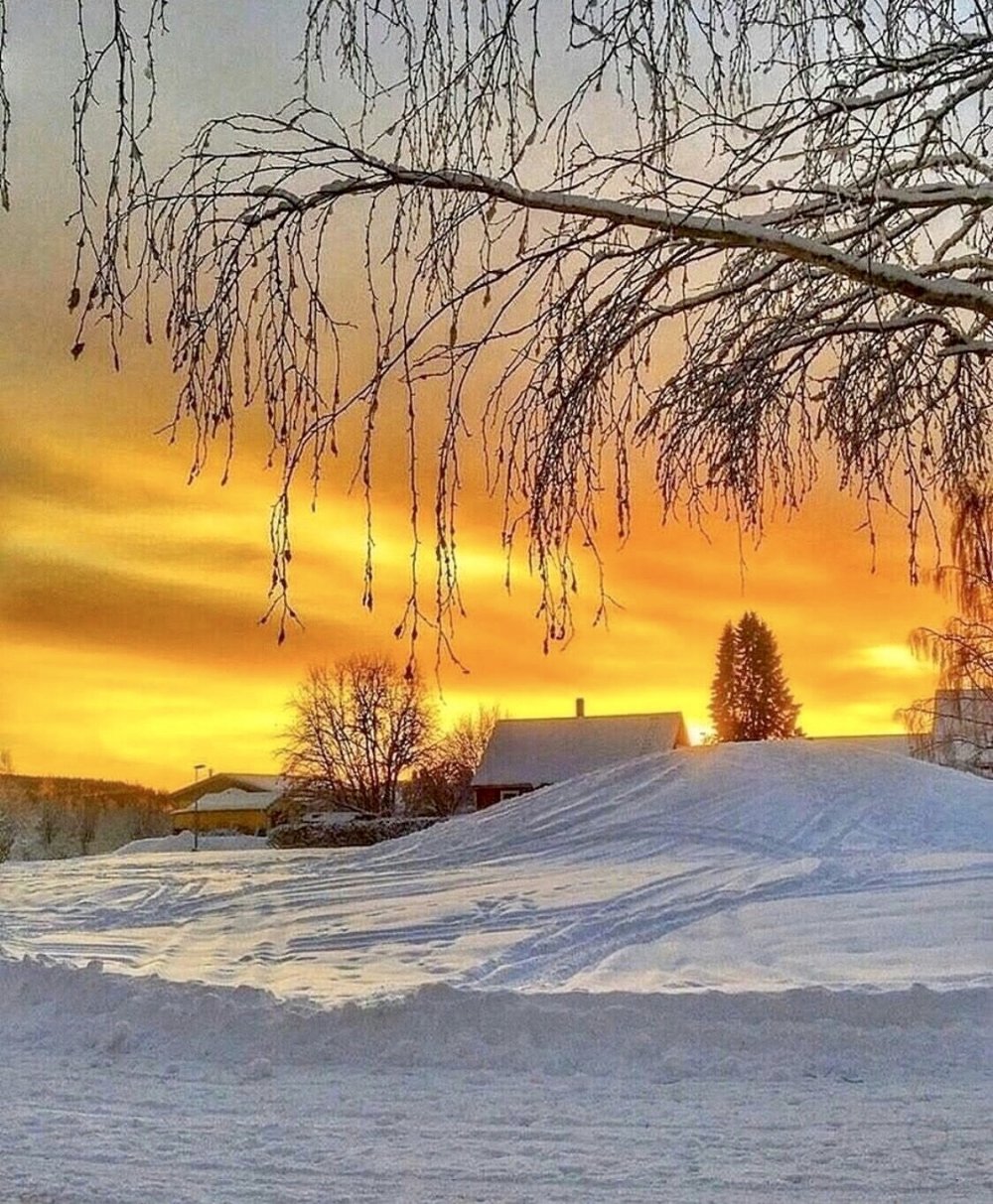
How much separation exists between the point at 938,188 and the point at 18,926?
9609 mm

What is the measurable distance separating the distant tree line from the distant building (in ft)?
3.15

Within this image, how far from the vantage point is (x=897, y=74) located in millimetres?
2902

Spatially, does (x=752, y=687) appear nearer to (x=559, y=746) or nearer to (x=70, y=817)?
(x=559, y=746)

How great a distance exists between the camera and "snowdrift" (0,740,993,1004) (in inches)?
302

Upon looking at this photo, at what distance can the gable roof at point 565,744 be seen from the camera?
33500 mm

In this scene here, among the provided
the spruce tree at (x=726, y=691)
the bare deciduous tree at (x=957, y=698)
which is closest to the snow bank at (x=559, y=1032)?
the bare deciduous tree at (x=957, y=698)

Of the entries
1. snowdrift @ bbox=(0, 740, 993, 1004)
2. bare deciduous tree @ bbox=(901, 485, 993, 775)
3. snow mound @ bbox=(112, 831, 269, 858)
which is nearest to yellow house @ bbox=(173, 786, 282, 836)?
snow mound @ bbox=(112, 831, 269, 858)

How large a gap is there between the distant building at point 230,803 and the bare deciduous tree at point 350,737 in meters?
5.55

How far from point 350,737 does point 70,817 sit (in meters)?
14.2

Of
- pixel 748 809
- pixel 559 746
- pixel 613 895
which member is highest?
pixel 559 746

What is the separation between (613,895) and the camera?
10.6 meters

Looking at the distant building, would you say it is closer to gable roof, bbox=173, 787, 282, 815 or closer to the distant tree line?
gable roof, bbox=173, 787, 282, 815

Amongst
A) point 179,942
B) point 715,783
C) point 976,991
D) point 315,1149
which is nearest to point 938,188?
point 315,1149

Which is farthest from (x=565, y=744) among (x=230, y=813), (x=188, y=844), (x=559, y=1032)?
(x=559, y=1032)
